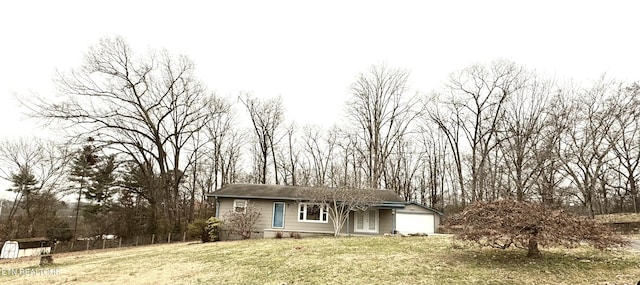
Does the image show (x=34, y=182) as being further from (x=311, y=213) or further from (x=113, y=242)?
(x=311, y=213)

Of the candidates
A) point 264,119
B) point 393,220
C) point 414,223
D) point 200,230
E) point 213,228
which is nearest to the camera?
point 213,228

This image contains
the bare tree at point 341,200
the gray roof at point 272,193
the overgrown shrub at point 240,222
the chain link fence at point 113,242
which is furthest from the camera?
the gray roof at point 272,193

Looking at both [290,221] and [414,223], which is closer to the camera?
[290,221]

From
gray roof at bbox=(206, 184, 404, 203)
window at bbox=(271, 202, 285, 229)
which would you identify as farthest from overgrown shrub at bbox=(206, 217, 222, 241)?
window at bbox=(271, 202, 285, 229)

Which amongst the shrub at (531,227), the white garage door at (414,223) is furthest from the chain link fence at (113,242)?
the shrub at (531,227)

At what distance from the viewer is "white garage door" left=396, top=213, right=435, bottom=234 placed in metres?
21.8

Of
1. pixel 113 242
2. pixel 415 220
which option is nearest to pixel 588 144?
pixel 415 220

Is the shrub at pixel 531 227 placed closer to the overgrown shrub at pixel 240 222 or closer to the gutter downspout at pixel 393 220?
the gutter downspout at pixel 393 220

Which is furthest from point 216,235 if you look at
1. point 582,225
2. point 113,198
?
point 582,225

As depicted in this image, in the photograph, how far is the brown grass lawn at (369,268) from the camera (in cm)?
847

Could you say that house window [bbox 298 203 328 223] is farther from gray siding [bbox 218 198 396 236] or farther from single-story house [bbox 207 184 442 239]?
gray siding [bbox 218 198 396 236]

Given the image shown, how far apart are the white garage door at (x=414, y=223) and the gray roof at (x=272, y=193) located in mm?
1058

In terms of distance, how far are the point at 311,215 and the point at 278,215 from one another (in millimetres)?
2010

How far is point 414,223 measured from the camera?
22.0 metres
